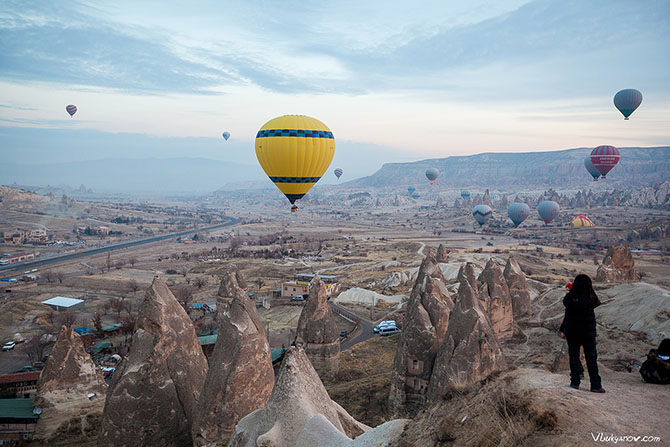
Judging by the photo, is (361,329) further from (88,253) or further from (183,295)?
(88,253)

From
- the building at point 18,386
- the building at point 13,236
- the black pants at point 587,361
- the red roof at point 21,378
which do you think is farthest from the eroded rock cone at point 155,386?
the building at point 13,236

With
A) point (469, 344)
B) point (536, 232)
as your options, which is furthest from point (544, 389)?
point (536, 232)

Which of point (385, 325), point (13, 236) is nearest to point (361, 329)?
point (385, 325)

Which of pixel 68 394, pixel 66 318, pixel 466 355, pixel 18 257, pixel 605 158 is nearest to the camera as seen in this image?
pixel 466 355

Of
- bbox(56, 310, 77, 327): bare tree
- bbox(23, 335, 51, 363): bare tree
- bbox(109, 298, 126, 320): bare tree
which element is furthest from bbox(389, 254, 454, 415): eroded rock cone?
bbox(109, 298, 126, 320): bare tree

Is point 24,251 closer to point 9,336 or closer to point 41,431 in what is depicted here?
point 9,336

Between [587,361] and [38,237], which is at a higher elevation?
[587,361]

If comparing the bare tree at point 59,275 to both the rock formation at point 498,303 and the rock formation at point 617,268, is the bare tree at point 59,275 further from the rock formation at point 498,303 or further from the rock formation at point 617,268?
the rock formation at point 617,268
